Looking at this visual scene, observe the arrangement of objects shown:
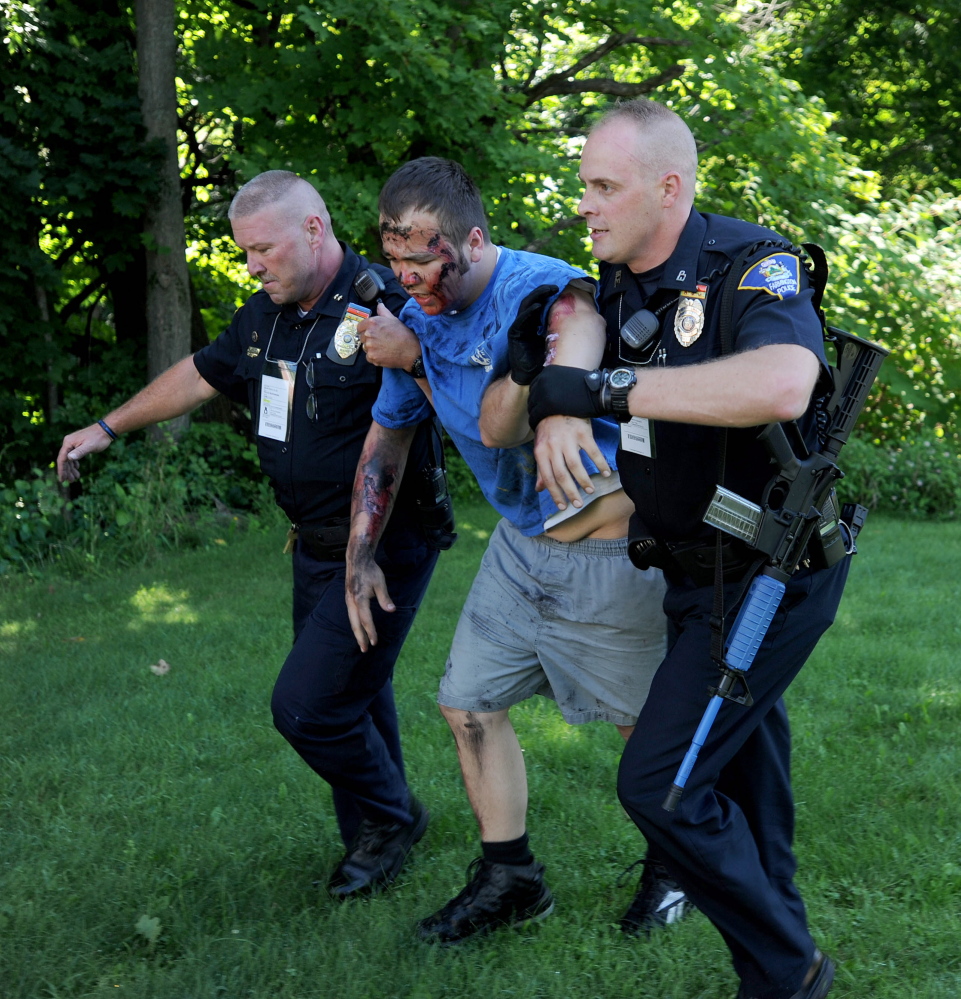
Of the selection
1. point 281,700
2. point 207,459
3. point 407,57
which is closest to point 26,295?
point 207,459

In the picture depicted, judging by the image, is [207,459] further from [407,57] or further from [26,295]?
[407,57]

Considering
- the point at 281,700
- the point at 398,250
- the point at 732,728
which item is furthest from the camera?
the point at 281,700

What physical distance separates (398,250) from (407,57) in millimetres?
6876

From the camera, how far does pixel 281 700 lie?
Result: 342 centimetres

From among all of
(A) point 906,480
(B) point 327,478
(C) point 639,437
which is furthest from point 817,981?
(A) point 906,480

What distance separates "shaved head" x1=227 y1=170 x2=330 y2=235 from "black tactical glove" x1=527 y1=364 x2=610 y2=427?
140cm

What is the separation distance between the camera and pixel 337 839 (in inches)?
156

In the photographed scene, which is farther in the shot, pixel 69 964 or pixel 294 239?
pixel 294 239

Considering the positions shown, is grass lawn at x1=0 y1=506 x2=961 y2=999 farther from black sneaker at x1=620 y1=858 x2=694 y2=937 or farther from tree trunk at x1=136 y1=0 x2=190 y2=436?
tree trunk at x1=136 y1=0 x2=190 y2=436

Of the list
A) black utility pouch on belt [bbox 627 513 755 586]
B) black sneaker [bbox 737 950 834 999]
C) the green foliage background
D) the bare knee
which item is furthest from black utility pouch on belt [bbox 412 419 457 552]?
the green foliage background

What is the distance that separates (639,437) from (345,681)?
137 centimetres

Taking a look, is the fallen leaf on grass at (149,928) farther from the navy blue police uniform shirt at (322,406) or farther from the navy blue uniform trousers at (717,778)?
the navy blue uniform trousers at (717,778)

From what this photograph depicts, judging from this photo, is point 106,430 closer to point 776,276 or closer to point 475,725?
point 475,725

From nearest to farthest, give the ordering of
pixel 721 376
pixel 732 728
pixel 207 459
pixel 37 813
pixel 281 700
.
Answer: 1. pixel 721 376
2. pixel 732 728
3. pixel 281 700
4. pixel 37 813
5. pixel 207 459
